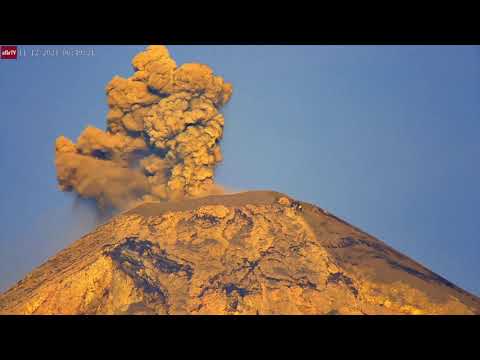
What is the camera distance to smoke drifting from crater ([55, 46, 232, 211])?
252 feet

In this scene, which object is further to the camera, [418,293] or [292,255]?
[292,255]

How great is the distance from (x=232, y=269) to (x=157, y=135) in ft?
46.5

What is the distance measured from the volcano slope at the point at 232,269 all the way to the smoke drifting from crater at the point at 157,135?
3.15m

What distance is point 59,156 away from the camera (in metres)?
80.8

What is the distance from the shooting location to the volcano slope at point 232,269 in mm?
66500

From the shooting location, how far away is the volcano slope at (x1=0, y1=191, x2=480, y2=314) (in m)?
66.5

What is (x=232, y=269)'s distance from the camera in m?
72.0

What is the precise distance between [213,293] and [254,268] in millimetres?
4837

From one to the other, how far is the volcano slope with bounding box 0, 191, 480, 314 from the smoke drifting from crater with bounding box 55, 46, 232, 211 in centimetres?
315

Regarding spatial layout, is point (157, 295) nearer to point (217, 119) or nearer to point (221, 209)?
point (221, 209)
